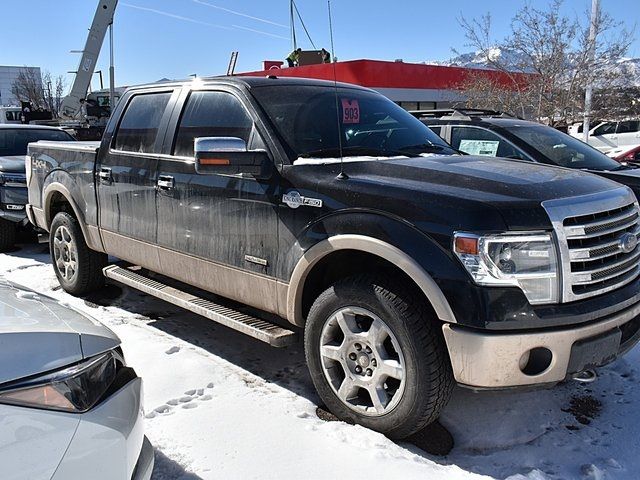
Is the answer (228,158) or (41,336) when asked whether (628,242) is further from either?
(41,336)

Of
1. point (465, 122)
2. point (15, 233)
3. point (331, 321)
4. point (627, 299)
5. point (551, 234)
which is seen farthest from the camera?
point (15, 233)

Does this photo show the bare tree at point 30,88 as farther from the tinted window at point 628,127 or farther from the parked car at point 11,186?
the parked car at point 11,186

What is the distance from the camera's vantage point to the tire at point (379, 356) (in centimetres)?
284

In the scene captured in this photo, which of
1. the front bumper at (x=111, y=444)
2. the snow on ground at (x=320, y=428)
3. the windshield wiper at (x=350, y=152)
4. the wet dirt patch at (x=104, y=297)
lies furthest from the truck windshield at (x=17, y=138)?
the front bumper at (x=111, y=444)

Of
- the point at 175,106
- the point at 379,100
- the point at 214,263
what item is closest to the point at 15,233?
the point at 175,106

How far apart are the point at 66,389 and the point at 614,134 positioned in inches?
929

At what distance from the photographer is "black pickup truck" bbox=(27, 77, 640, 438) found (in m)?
2.68

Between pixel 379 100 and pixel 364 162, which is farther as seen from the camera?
pixel 379 100

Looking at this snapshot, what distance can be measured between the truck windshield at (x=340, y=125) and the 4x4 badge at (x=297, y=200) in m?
0.29

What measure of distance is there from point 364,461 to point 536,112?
13.4 metres

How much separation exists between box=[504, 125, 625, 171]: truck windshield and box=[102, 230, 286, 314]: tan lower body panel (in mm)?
4300

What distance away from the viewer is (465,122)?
725 centimetres

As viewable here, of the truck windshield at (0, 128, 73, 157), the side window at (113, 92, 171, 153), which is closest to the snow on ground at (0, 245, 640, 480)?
the side window at (113, 92, 171, 153)

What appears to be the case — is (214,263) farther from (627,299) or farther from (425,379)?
(627,299)
